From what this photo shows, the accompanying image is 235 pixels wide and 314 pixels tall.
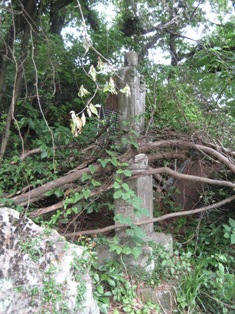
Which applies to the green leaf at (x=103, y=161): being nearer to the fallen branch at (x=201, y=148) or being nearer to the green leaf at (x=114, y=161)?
the green leaf at (x=114, y=161)

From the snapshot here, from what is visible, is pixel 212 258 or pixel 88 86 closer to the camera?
pixel 212 258

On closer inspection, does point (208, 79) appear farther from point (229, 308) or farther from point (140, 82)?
point (229, 308)

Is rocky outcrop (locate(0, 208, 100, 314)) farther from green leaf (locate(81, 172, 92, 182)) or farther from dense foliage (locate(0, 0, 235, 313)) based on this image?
green leaf (locate(81, 172, 92, 182))

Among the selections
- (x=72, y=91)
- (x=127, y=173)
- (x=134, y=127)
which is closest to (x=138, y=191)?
(x=127, y=173)

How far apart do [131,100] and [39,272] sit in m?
1.85

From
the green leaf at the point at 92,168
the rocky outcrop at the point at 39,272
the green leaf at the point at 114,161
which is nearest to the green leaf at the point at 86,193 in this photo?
the green leaf at the point at 92,168

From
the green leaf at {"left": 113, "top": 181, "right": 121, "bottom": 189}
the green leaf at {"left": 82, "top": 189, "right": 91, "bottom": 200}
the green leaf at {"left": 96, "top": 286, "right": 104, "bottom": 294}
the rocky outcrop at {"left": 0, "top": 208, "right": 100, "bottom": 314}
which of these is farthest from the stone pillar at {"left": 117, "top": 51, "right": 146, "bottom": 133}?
the green leaf at {"left": 96, "top": 286, "right": 104, "bottom": 294}

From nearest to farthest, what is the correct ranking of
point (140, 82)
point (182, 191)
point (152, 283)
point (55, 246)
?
point (55, 246) → point (152, 283) → point (140, 82) → point (182, 191)

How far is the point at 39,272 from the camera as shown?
2055 mm

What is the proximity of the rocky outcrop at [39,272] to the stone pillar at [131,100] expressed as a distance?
53.6 inches

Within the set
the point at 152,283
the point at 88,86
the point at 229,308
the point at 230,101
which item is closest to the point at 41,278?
the point at 152,283

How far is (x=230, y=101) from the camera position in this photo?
414cm

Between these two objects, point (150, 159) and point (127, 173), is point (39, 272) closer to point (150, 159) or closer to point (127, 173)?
point (127, 173)

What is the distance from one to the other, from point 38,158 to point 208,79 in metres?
2.60
